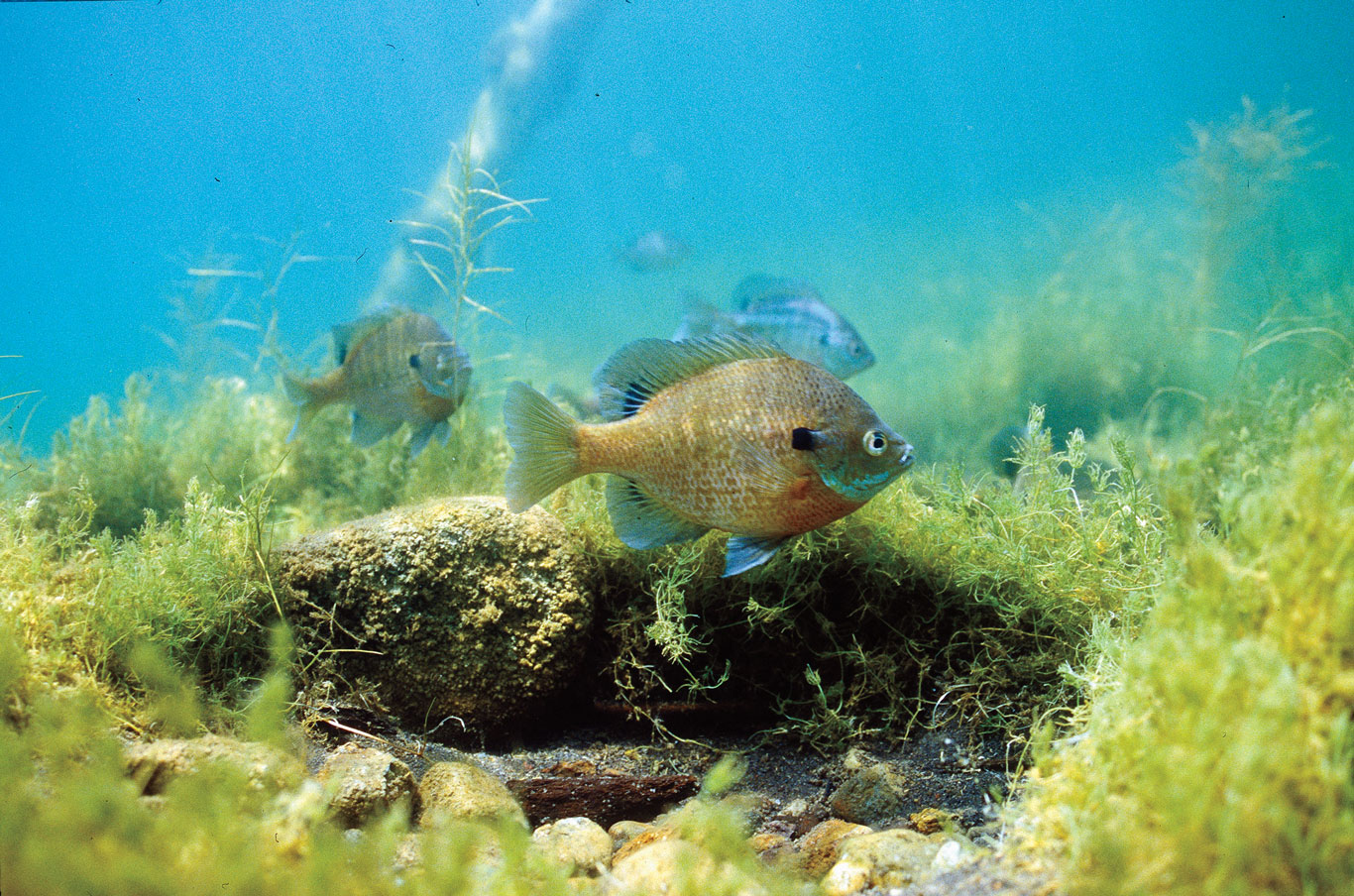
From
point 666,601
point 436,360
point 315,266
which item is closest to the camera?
point 666,601

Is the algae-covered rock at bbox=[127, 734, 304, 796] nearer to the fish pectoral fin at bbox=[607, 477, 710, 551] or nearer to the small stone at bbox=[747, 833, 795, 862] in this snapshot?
the fish pectoral fin at bbox=[607, 477, 710, 551]

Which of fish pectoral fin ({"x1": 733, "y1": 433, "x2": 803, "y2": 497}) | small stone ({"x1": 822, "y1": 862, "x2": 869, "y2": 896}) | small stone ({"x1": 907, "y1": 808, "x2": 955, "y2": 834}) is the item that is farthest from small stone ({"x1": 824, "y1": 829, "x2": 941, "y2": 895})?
fish pectoral fin ({"x1": 733, "y1": 433, "x2": 803, "y2": 497})

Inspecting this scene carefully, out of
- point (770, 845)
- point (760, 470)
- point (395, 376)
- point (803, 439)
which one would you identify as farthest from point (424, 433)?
point (770, 845)

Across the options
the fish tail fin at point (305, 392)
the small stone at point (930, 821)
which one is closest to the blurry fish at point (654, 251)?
the fish tail fin at point (305, 392)

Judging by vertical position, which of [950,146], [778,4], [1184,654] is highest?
[950,146]

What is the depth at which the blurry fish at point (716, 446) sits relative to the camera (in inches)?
102

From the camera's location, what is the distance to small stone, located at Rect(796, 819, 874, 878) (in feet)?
7.56

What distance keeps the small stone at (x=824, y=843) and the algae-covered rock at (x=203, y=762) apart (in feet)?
5.43

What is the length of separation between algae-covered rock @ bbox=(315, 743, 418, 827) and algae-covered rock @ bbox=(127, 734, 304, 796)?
0.95ft

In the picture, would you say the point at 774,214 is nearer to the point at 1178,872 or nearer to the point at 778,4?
the point at 778,4

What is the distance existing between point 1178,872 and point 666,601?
2.18 meters

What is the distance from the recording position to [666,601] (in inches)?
126

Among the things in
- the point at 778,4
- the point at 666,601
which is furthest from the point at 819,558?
the point at 778,4

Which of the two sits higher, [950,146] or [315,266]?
[950,146]
